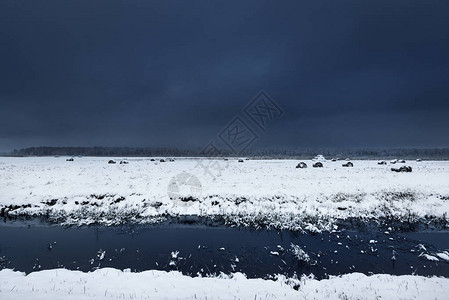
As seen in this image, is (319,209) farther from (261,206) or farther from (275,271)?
(275,271)

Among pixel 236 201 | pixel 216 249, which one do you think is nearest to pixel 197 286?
pixel 216 249

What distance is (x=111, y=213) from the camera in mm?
16734

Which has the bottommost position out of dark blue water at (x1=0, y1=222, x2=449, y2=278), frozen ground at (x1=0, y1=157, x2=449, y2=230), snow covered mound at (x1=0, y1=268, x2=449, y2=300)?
dark blue water at (x1=0, y1=222, x2=449, y2=278)

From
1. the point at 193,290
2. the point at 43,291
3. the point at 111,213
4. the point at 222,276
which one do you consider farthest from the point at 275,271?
the point at 111,213

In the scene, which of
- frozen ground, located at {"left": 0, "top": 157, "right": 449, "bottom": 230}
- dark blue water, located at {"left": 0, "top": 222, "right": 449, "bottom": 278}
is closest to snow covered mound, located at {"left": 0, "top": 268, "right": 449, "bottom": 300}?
dark blue water, located at {"left": 0, "top": 222, "right": 449, "bottom": 278}

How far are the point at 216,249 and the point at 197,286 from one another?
13.4ft

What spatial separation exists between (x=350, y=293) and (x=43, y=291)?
355 inches

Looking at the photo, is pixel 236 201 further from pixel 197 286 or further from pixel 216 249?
pixel 197 286

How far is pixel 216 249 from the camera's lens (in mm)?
11523

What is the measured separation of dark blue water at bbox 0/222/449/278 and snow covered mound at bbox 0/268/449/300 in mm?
1064

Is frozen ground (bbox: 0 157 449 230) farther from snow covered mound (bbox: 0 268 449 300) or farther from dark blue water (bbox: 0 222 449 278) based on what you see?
snow covered mound (bbox: 0 268 449 300)

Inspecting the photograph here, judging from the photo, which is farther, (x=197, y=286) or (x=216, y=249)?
(x=216, y=249)

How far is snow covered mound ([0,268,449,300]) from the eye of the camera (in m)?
6.72

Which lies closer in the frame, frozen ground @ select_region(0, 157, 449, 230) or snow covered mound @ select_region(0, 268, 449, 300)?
snow covered mound @ select_region(0, 268, 449, 300)
